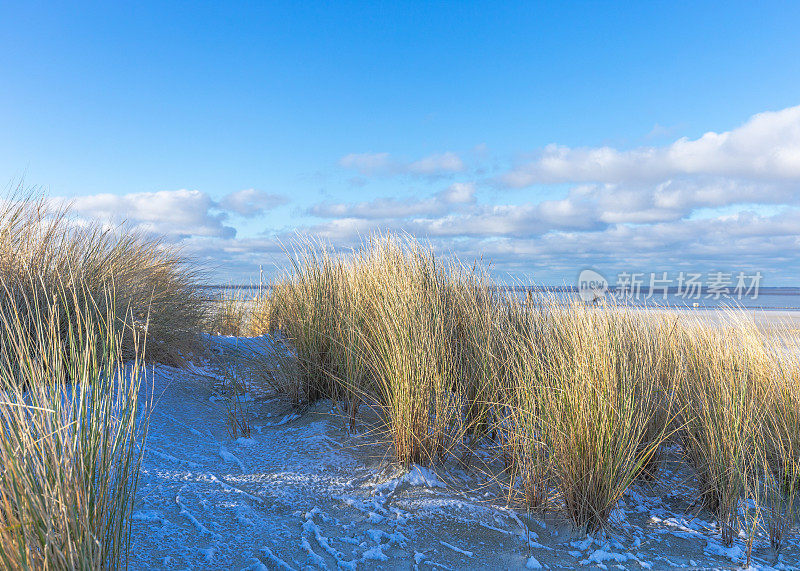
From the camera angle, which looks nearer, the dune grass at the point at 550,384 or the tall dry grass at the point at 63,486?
the tall dry grass at the point at 63,486

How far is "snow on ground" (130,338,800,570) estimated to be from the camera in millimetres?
2068

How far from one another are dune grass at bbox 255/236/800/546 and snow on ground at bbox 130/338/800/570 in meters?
0.13

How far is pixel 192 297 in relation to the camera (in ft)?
18.6

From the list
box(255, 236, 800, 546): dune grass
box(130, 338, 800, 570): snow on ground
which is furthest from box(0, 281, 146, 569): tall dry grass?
box(255, 236, 800, 546): dune grass

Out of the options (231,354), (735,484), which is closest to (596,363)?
(735,484)

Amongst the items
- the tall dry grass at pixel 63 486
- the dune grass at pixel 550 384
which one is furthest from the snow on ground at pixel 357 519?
the tall dry grass at pixel 63 486

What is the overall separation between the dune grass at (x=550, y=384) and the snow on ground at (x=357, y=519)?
0.13 metres

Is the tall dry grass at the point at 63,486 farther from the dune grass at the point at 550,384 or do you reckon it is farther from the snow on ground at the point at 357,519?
the dune grass at the point at 550,384

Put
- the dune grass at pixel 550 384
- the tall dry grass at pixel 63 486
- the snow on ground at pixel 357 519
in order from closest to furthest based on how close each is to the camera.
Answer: the tall dry grass at pixel 63 486 < the snow on ground at pixel 357 519 < the dune grass at pixel 550 384

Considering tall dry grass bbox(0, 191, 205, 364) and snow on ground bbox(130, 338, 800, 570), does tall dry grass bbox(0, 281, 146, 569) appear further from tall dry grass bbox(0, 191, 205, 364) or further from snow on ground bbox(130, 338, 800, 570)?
tall dry grass bbox(0, 191, 205, 364)

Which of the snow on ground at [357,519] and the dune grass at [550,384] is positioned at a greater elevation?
the dune grass at [550,384]

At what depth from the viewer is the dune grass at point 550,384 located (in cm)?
241

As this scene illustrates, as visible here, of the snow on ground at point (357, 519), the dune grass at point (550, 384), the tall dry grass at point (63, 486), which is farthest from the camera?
the dune grass at point (550, 384)

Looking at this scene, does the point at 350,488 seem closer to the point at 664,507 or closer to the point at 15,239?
the point at 664,507
